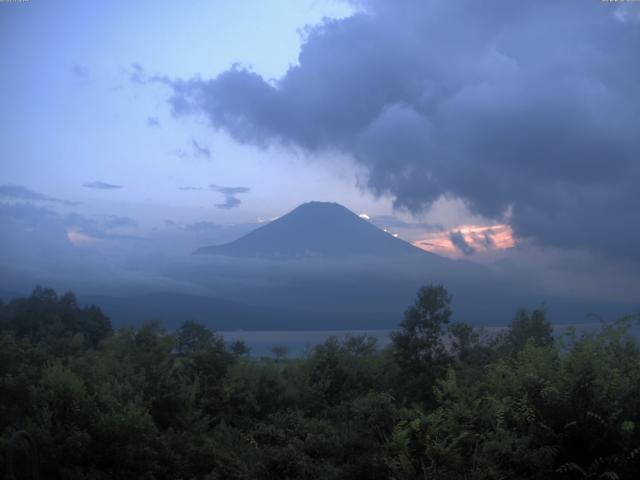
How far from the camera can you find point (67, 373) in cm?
905

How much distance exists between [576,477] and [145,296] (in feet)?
270

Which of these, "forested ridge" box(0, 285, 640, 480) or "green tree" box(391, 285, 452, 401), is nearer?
"forested ridge" box(0, 285, 640, 480)

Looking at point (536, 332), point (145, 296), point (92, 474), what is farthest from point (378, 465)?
point (145, 296)

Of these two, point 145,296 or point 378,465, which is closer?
point 378,465

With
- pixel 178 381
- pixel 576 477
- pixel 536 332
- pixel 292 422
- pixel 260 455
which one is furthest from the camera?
pixel 536 332

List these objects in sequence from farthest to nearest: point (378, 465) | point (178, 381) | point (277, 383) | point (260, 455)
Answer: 1. point (277, 383)
2. point (178, 381)
3. point (260, 455)
4. point (378, 465)

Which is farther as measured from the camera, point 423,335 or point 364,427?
point 423,335

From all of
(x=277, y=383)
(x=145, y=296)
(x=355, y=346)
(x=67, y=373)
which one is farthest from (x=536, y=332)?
(x=145, y=296)

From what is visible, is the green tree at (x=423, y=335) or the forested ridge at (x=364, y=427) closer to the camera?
the forested ridge at (x=364, y=427)

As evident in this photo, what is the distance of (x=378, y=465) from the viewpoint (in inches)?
300

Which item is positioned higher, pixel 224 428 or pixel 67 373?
pixel 67 373

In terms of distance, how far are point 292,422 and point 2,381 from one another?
5.08 m

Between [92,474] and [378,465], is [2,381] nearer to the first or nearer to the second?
[92,474]

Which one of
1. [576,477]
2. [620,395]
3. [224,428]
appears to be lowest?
[224,428]
